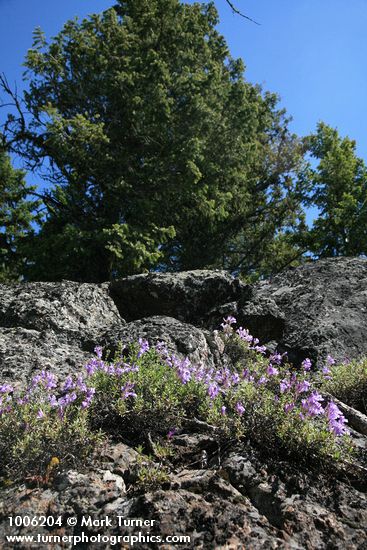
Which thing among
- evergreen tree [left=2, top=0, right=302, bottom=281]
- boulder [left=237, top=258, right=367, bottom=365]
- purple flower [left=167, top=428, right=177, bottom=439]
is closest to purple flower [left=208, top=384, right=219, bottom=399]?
purple flower [left=167, top=428, right=177, bottom=439]

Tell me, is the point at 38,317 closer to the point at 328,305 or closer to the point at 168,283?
the point at 168,283

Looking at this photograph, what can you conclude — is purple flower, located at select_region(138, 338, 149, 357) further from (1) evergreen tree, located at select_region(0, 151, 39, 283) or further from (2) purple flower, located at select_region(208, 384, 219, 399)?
(1) evergreen tree, located at select_region(0, 151, 39, 283)

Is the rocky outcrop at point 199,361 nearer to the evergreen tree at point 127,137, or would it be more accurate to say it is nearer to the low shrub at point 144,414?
the low shrub at point 144,414

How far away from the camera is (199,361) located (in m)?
5.07

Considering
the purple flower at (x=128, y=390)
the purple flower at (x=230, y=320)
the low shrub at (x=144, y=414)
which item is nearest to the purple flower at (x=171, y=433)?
the low shrub at (x=144, y=414)

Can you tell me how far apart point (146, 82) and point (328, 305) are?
9.06m

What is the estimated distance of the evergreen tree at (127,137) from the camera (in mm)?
12430

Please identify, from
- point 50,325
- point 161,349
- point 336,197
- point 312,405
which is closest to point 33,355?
point 50,325

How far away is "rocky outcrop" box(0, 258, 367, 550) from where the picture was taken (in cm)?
270

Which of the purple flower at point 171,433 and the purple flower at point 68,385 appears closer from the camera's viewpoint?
the purple flower at point 171,433

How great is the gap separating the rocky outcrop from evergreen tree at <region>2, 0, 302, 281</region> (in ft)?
15.5

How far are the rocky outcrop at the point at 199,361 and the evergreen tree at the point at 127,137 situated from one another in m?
4.73

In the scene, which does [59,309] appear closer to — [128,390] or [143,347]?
[143,347]

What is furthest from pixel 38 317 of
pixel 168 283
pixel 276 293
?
pixel 276 293
